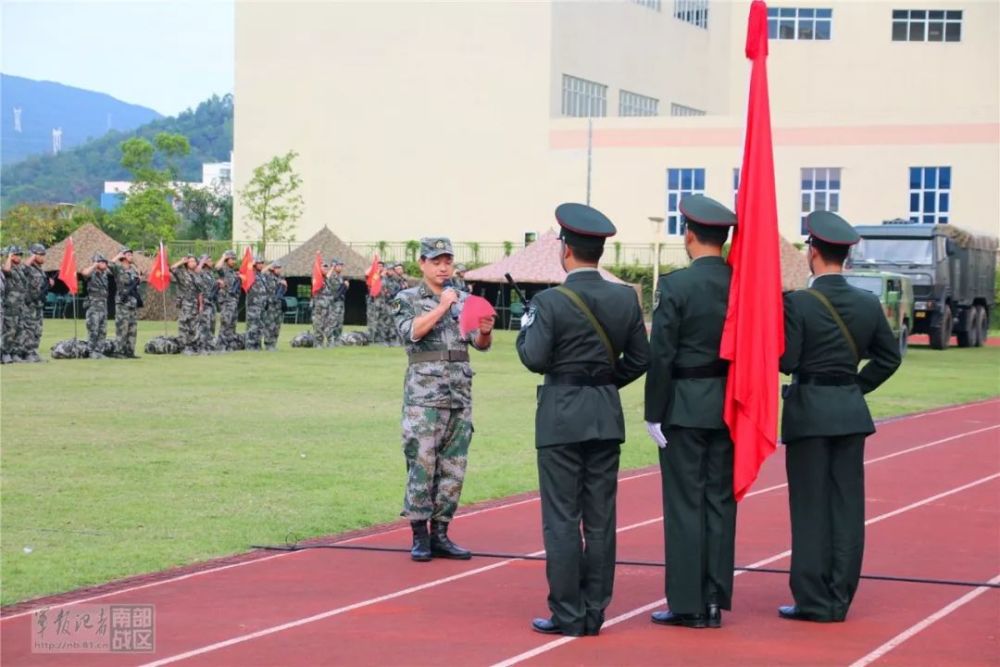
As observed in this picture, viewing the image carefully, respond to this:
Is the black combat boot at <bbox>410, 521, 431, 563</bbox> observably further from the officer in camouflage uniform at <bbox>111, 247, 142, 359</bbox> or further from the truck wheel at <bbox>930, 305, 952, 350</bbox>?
the truck wheel at <bbox>930, 305, 952, 350</bbox>

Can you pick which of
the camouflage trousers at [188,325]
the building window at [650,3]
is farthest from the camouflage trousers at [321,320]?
the building window at [650,3]

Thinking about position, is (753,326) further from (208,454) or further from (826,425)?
(208,454)

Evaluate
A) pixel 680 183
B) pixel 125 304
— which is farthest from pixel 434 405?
pixel 680 183

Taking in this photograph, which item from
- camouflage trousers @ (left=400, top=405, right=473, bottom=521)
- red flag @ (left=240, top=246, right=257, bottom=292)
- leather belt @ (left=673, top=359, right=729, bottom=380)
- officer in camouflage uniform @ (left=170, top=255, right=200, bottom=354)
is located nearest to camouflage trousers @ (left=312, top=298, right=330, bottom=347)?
red flag @ (left=240, top=246, right=257, bottom=292)

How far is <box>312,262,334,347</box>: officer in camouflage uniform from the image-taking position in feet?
117

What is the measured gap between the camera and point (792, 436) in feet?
27.4

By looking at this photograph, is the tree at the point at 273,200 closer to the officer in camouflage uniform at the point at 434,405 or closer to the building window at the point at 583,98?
the building window at the point at 583,98

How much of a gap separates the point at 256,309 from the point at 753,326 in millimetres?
26625

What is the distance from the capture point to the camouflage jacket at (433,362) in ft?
32.0

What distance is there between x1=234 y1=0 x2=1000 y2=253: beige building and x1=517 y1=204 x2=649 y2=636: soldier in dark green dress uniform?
166ft

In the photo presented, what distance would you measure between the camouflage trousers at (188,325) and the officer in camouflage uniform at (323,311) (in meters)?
4.47

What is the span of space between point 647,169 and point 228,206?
39669 millimetres

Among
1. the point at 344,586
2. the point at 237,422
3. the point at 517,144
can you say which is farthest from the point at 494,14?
the point at 344,586

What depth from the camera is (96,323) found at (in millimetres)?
29375
